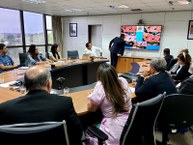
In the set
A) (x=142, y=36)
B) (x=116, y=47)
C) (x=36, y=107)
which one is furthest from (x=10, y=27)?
(x=36, y=107)

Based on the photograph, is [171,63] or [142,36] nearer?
[171,63]

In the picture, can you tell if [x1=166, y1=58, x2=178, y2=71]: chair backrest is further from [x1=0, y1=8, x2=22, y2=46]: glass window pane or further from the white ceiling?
[x1=0, y1=8, x2=22, y2=46]: glass window pane

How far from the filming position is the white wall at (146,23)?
20.5ft

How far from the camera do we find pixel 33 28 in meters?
7.59

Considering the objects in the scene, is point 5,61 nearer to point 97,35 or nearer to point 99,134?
point 99,134

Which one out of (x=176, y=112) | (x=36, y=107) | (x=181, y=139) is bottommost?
(x=181, y=139)

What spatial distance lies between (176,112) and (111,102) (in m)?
0.80

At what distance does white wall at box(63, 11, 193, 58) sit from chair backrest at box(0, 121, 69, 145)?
6.35 m

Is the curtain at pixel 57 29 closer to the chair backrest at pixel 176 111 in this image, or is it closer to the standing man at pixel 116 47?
the standing man at pixel 116 47

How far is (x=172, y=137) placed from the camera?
2.70 meters

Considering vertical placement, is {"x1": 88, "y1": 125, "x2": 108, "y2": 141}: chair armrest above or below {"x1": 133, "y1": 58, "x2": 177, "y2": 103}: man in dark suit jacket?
below

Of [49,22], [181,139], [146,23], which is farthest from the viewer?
[49,22]

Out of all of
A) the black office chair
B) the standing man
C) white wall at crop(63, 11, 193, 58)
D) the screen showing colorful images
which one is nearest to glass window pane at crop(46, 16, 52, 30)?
white wall at crop(63, 11, 193, 58)

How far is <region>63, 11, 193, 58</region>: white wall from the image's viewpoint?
20.5ft
